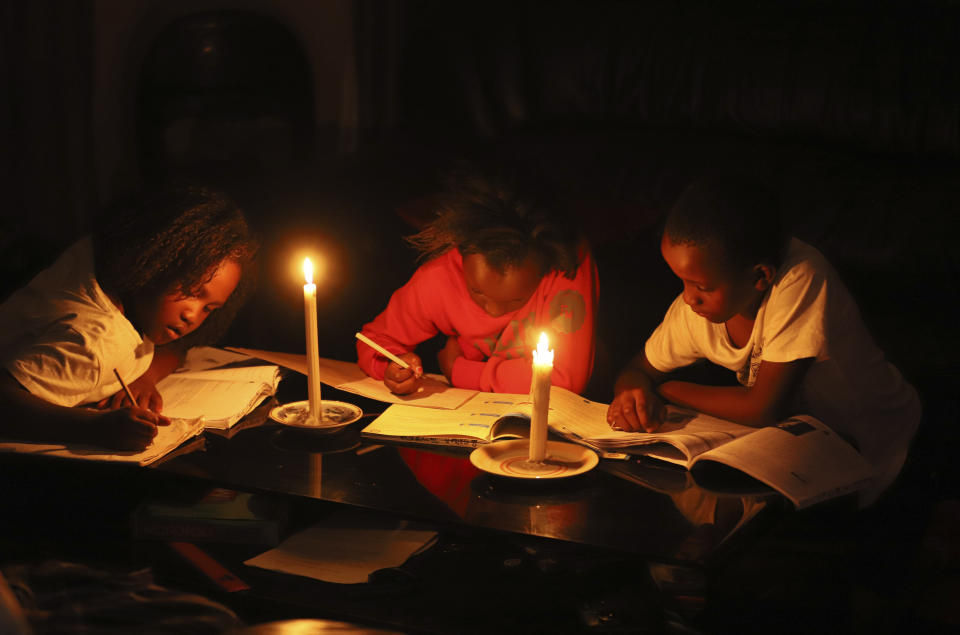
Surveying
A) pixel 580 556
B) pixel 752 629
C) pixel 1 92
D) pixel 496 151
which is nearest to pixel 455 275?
pixel 496 151

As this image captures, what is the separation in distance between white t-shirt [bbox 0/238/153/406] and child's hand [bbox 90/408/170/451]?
0.14 m

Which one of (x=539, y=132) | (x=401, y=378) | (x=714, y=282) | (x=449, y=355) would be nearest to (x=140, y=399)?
(x=401, y=378)

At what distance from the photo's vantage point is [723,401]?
4.66ft

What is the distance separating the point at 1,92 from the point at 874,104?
1.84 meters

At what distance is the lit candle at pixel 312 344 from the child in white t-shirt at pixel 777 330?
447 mm

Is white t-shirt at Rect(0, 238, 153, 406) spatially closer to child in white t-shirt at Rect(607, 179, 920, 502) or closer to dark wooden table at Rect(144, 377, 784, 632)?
dark wooden table at Rect(144, 377, 784, 632)

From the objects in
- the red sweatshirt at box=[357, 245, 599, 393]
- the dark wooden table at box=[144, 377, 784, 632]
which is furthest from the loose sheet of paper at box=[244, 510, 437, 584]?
the red sweatshirt at box=[357, 245, 599, 393]

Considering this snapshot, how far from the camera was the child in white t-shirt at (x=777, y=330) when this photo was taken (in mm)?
1349

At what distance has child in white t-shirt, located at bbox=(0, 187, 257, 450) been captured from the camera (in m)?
1.34

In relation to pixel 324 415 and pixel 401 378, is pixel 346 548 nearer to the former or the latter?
pixel 324 415

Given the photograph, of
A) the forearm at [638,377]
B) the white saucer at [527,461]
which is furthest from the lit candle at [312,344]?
the forearm at [638,377]

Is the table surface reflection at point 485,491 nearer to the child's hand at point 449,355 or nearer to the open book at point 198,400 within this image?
the open book at point 198,400

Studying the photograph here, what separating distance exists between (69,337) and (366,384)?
0.48 meters

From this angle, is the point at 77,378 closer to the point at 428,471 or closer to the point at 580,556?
the point at 428,471
